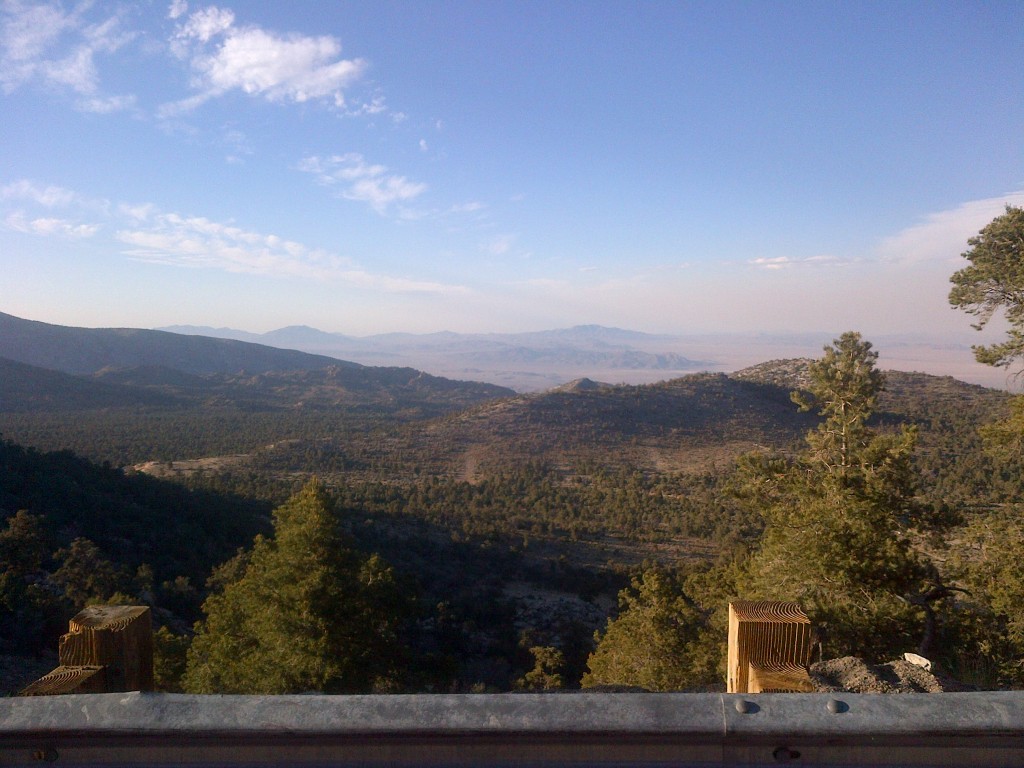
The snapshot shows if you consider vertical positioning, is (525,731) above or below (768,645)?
above

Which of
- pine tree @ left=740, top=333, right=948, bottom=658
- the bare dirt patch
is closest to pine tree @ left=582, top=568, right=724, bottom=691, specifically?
pine tree @ left=740, top=333, right=948, bottom=658

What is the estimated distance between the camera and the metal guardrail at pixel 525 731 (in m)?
1.91

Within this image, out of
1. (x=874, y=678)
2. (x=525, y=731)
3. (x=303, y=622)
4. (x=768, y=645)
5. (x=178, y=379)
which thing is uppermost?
(x=525, y=731)

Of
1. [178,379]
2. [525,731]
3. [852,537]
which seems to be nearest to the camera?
[525,731]

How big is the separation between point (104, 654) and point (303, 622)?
6.52 metres

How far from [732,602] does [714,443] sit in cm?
5538

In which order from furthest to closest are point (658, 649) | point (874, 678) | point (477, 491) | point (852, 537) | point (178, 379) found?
point (178, 379) → point (477, 491) → point (658, 649) → point (852, 537) → point (874, 678)

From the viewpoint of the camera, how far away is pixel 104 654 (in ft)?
9.12

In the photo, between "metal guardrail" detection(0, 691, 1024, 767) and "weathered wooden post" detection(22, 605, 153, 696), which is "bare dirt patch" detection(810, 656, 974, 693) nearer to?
"metal guardrail" detection(0, 691, 1024, 767)

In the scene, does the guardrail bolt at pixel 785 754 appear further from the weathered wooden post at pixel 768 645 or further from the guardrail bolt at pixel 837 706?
the weathered wooden post at pixel 768 645

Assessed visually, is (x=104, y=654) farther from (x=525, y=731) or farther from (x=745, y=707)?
(x=745, y=707)

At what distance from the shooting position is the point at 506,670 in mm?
16516

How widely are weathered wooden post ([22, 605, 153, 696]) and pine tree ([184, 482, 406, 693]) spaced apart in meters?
6.03

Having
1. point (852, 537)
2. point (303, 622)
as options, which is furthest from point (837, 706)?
point (303, 622)
